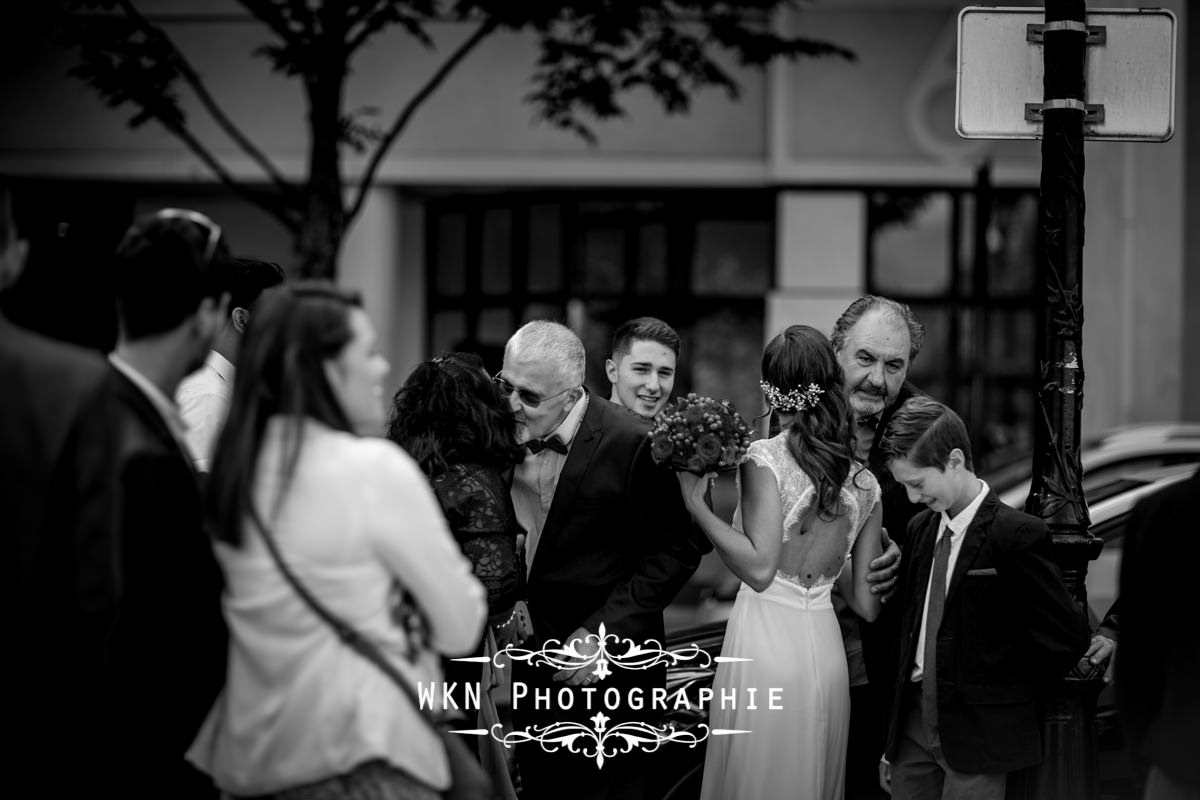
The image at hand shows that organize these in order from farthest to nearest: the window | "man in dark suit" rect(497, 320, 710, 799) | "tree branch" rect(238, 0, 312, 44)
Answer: the window
"tree branch" rect(238, 0, 312, 44)
"man in dark suit" rect(497, 320, 710, 799)

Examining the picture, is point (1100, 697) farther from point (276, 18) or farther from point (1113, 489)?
point (276, 18)

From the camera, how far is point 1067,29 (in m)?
4.89

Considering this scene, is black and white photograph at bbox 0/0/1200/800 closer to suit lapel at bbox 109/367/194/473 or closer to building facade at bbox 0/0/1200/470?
suit lapel at bbox 109/367/194/473

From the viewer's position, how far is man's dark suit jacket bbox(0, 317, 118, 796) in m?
3.07

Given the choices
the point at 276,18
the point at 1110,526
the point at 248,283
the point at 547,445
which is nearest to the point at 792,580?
the point at 547,445

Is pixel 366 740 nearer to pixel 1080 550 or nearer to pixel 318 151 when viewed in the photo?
pixel 1080 550

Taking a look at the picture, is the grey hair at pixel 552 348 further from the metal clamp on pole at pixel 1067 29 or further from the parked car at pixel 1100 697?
the metal clamp on pole at pixel 1067 29

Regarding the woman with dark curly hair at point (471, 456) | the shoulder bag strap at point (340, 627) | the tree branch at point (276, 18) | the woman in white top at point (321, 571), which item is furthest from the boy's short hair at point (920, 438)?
the tree branch at point (276, 18)

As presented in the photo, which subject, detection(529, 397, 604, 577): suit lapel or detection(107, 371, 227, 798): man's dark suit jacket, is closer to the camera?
detection(107, 371, 227, 798): man's dark suit jacket

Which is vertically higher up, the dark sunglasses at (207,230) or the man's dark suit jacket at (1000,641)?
the dark sunglasses at (207,230)

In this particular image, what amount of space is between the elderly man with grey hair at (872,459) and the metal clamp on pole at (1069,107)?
88cm

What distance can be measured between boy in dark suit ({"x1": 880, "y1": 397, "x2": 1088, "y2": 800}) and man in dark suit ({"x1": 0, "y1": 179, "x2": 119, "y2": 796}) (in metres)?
2.48

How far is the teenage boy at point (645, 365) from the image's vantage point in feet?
19.9

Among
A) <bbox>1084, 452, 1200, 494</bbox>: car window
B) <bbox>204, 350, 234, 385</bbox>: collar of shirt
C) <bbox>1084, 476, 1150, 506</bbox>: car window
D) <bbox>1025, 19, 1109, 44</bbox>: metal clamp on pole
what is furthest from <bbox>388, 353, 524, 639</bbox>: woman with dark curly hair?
<bbox>1084, 452, 1200, 494</bbox>: car window
